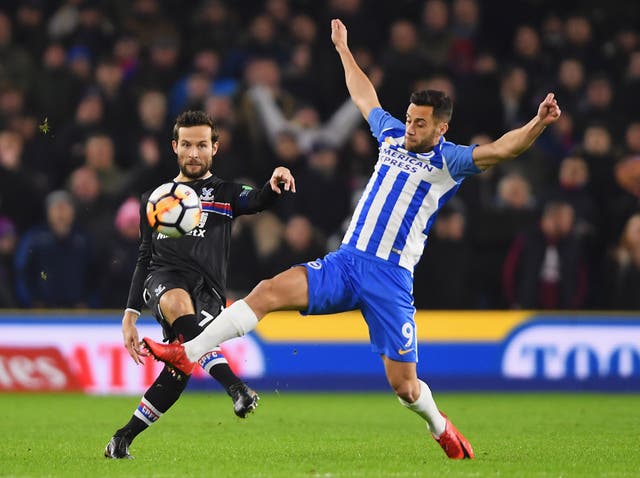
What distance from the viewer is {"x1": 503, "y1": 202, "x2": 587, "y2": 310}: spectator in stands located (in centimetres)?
1308

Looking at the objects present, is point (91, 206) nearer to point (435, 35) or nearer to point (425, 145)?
point (435, 35)

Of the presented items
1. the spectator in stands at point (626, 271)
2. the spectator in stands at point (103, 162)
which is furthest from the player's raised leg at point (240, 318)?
the spectator in stands at point (626, 271)

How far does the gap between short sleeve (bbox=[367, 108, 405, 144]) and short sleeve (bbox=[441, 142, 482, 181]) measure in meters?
0.36

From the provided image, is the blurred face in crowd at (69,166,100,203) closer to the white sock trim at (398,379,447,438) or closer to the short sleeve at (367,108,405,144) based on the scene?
the short sleeve at (367,108,405,144)

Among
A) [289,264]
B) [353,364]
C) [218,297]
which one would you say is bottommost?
[353,364]

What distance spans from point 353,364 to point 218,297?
573 centimetres

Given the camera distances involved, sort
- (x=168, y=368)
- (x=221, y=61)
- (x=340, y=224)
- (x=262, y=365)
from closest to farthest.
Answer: (x=168, y=368)
(x=262, y=365)
(x=340, y=224)
(x=221, y=61)

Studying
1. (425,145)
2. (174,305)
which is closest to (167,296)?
(174,305)

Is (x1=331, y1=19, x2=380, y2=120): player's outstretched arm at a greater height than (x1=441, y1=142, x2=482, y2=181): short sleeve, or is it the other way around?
(x1=331, y1=19, x2=380, y2=120): player's outstretched arm

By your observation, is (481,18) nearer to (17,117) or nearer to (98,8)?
(98,8)

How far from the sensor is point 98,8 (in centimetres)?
1568

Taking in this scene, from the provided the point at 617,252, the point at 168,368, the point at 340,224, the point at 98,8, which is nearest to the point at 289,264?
the point at 340,224

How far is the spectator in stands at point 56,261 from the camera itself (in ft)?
41.1

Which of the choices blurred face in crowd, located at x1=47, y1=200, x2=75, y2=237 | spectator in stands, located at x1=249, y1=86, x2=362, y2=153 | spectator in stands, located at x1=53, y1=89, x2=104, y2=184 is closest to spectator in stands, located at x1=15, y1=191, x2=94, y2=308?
blurred face in crowd, located at x1=47, y1=200, x2=75, y2=237
